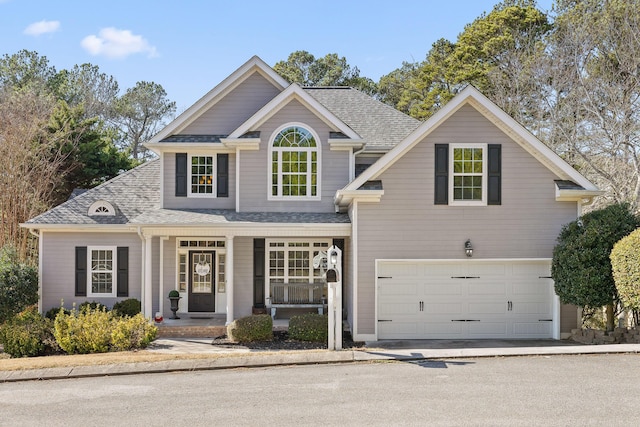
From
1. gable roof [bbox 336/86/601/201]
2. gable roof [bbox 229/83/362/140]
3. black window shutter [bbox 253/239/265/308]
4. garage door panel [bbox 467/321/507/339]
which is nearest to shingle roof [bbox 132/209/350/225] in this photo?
black window shutter [bbox 253/239/265/308]

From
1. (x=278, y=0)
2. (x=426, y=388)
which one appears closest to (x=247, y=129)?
(x=278, y=0)

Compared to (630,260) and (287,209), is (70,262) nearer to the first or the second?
(287,209)

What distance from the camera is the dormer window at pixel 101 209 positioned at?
18625 mm

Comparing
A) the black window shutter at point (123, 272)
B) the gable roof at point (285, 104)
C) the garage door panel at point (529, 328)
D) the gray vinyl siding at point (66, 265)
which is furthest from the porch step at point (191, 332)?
the garage door panel at point (529, 328)

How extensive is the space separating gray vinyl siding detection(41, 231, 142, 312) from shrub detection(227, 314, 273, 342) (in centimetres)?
471

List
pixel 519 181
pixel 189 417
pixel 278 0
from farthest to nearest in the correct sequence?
pixel 278 0
pixel 519 181
pixel 189 417

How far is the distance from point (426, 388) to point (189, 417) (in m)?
3.69

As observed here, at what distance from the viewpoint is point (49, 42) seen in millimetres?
41281

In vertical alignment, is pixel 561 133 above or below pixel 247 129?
above

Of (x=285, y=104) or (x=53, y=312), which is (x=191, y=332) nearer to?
(x=53, y=312)

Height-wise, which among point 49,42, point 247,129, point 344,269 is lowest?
point 344,269

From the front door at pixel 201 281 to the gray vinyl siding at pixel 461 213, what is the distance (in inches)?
225

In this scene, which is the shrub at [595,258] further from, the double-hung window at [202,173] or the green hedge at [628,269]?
the double-hung window at [202,173]

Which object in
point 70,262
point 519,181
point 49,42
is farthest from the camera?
point 49,42
